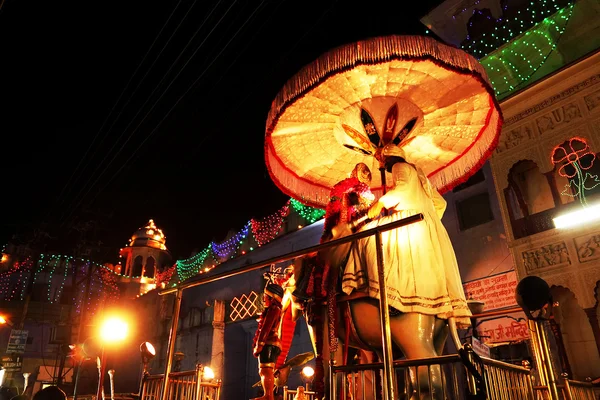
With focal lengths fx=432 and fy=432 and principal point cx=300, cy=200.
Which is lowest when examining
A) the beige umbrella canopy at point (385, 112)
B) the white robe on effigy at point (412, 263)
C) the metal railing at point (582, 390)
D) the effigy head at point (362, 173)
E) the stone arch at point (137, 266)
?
the metal railing at point (582, 390)

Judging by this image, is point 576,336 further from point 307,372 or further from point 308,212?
point 308,212

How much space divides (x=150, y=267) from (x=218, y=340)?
15.5 metres

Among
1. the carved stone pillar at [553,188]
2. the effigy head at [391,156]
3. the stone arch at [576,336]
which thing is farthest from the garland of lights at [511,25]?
the effigy head at [391,156]

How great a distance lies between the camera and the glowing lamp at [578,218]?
9.84m

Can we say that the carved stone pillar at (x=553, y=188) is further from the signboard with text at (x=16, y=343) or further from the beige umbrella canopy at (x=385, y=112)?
the signboard with text at (x=16, y=343)

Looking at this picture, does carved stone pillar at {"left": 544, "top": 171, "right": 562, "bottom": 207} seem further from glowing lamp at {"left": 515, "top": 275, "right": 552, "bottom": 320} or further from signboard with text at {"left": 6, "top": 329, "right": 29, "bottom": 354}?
signboard with text at {"left": 6, "top": 329, "right": 29, "bottom": 354}

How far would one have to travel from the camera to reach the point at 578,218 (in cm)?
1012

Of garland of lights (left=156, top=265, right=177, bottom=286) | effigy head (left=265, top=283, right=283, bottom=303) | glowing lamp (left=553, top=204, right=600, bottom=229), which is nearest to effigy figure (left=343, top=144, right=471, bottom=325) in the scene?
effigy head (left=265, top=283, right=283, bottom=303)

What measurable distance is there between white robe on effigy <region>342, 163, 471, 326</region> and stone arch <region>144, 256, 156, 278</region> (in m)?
29.9

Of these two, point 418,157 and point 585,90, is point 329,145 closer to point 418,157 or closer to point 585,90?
point 418,157

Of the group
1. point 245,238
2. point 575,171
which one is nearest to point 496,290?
point 575,171

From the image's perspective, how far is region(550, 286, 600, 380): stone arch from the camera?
991 cm

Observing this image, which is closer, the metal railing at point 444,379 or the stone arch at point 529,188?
the metal railing at point 444,379

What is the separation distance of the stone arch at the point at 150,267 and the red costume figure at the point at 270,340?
27.9m
